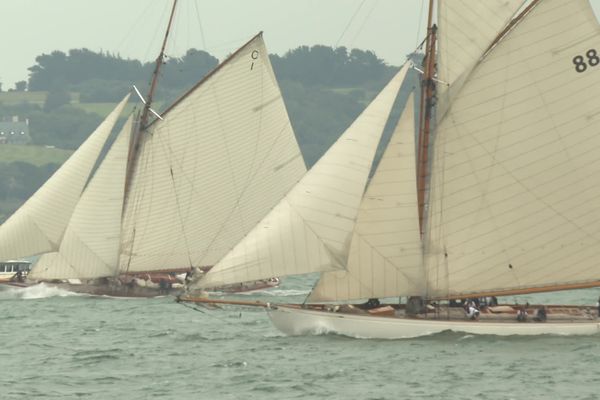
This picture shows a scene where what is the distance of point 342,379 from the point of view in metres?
48.9

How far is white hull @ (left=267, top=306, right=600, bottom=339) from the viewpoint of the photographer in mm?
56656

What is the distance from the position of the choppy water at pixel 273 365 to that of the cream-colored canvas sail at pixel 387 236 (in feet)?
5.78

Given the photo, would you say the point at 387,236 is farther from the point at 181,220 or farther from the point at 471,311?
the point at 181,220

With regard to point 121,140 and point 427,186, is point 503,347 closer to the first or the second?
point 427,186

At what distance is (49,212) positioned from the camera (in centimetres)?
8150

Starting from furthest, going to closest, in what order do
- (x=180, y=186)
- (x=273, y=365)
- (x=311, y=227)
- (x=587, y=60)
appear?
1. (x=180, y=186)
2. (x=587, y=60)
3. (x=311, y=227)
4. (x=273, y=365)

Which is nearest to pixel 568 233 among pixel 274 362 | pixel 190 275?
pixel 274 362

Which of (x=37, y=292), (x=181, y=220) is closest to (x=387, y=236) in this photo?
(x=181, y=220)

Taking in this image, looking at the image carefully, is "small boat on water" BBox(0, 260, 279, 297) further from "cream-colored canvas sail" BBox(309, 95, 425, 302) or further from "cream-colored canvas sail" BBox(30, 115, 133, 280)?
"cream-colored canvas sail" BBox(309, 95, 425, 302)

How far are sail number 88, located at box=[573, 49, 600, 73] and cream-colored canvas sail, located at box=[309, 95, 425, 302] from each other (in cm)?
549

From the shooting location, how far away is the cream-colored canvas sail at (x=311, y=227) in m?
54.4

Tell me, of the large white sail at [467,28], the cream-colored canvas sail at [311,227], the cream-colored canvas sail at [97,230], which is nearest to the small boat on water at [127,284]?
the cream-colored canvas sail at [97,230]

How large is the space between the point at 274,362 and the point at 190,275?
27849mm

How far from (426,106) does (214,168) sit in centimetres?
2569
